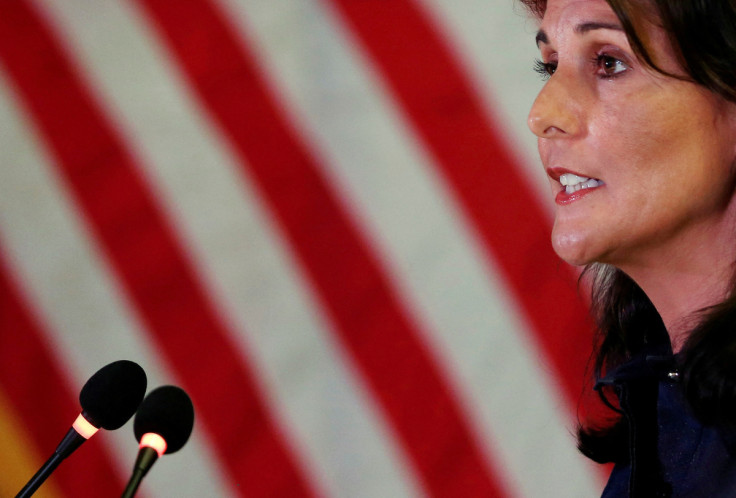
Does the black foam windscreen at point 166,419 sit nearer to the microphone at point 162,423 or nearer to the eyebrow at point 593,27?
the microphone at point 162,423

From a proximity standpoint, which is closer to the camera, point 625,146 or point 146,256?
point 625,146

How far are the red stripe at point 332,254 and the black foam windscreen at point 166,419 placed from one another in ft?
2.21

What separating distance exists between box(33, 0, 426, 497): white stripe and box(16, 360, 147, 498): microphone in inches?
24.3

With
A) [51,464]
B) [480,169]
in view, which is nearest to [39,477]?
[51,464]

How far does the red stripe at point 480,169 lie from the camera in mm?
1353

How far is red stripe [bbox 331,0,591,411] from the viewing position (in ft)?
4.44

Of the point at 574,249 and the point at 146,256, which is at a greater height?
Result: the point at 146,256

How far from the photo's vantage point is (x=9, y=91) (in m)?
1.46

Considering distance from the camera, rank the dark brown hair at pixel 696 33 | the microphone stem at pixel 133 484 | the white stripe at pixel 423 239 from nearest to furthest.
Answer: the microphone stem at pixel 133 484 < the dark brown hair at pixel 696 33 < the white stripe at pixel 423 239

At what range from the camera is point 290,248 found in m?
1.41

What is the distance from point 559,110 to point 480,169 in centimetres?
57

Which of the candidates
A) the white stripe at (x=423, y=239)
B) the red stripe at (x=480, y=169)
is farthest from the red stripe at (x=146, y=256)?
the red stripe at (x=480, y=169)

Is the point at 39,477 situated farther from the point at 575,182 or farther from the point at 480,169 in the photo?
the point at 480,169

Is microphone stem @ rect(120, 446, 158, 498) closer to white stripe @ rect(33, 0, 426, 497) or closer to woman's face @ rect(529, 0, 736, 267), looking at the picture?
woman's face @ rect(529, 0, 736, 267)
